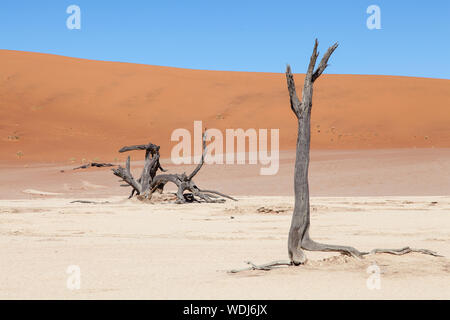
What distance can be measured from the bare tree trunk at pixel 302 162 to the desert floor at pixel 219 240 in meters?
0.25

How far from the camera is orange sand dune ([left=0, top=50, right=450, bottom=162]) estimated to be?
40688mm

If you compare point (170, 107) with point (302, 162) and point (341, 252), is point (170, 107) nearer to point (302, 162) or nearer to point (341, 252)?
point (341, 252)

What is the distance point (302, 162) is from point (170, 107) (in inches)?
1822

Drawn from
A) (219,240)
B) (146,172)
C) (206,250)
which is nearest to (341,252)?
(206,250)

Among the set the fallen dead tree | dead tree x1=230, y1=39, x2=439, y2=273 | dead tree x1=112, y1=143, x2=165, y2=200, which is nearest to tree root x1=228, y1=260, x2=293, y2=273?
dead tree x1=230, y1=39, x2=439, y2=273

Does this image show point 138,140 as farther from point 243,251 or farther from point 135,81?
point 243,251

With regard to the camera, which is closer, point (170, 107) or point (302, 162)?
point (302, 162)

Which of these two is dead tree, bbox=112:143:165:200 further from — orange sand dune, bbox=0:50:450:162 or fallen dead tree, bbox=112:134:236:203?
orange sand dune, bbox=0:50:450:162

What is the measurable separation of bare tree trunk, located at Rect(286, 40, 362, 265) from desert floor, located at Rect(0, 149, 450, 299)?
255mm

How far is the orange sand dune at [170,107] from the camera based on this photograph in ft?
133

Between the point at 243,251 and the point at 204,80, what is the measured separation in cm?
5455

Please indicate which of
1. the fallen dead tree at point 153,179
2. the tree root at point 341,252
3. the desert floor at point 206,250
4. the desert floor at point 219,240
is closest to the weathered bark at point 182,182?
the fallen dead tree at point 153,179

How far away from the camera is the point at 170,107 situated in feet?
174

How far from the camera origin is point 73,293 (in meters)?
6.00
